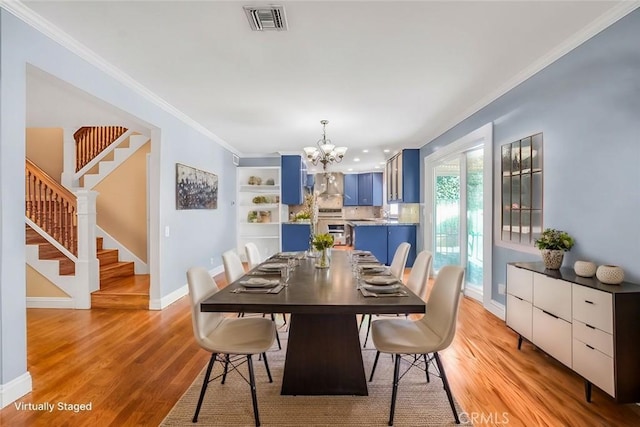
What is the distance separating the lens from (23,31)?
2.19m

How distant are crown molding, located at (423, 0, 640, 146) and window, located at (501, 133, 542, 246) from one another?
1.95 ft

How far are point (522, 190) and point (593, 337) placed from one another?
5.43 feet

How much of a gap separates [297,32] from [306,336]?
2194mm

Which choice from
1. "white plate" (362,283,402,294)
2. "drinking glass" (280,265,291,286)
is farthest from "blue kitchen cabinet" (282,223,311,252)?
"white plate" (362,283,402,294)

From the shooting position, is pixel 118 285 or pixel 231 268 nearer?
pixel 231 268

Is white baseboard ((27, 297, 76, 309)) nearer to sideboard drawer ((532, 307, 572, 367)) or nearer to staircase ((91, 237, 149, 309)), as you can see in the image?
staircase ((91, 237, 149, 309))

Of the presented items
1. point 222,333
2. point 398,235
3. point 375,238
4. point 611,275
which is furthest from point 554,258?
point 375,238

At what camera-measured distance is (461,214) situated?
499cm

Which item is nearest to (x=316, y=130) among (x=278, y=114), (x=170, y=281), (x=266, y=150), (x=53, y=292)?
(x=278, y=114)

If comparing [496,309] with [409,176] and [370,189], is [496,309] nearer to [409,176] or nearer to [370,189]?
[409,176]

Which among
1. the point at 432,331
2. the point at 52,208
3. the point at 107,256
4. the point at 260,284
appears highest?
the point at 52,208

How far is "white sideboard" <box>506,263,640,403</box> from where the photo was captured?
1877 mm

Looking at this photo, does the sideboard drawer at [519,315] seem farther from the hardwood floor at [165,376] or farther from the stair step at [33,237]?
the stair step at [33,237]

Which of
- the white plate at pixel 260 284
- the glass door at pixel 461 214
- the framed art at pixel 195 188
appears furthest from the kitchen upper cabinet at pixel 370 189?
the white plate at pixel 260 284
